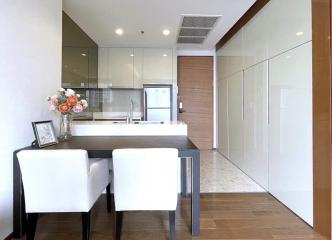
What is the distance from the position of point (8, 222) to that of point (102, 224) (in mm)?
751

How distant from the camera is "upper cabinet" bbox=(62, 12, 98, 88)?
3.39 metres

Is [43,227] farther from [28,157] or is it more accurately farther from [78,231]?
[28,157]

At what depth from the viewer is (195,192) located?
209cm

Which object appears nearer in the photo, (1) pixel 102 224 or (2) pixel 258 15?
(1) pixel 102 224

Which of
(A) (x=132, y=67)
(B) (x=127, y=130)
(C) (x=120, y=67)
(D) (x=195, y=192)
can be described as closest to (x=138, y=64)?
(A) (x=132, y=67)

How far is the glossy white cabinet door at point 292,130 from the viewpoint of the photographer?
2296 millimetres

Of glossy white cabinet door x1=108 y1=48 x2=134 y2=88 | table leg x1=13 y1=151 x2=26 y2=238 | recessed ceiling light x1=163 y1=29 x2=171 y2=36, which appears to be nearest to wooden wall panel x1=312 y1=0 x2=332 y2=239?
table leg x1=13 y1=151 x2=26 y2=238

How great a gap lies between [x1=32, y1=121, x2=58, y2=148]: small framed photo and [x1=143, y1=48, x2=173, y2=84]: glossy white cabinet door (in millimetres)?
3286

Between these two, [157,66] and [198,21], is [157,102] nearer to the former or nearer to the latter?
[157,66]

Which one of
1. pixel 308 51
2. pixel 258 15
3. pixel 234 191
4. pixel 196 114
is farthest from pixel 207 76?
pixel 308 51

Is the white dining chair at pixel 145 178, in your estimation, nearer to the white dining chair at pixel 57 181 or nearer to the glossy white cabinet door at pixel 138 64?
the white dining chair at pixel 57 181

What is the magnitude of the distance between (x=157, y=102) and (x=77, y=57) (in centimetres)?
199

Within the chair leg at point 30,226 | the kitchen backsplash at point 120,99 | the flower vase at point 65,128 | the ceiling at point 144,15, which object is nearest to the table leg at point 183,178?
the flower vase at point 65,128

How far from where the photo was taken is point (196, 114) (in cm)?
618
